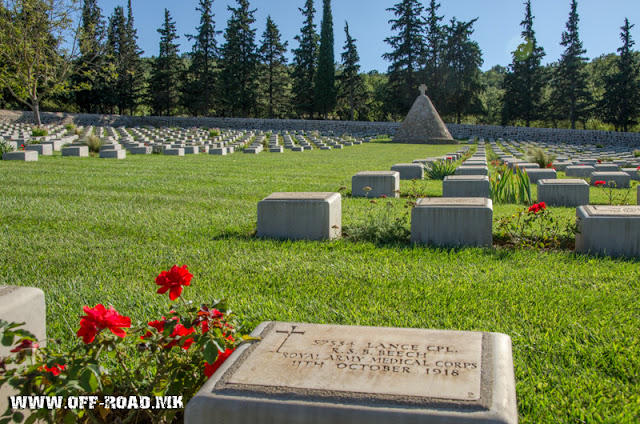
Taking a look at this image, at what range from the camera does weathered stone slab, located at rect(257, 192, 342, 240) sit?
17.1ft

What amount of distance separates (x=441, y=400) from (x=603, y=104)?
49.4 m

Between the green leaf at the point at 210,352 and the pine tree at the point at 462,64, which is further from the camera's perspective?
the pine tree at the point at 462,64

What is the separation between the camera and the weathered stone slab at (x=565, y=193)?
819 centimetres

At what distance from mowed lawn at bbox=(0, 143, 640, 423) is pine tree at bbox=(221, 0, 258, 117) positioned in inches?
1766

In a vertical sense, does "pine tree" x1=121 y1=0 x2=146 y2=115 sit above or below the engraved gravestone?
above

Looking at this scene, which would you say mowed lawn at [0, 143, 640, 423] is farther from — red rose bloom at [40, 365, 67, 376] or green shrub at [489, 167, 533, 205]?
green shrub at [489, 167, 533, 205]

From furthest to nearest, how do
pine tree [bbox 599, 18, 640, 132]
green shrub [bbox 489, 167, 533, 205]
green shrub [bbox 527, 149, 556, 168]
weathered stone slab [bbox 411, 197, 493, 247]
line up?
pine tree [bbox 599, 18, 640, 132], green shrub [bbox 527, 149, 556, 168], green shrub [bbox 489, 167, 533, 205], weathered stone slab [bbox 411, 197, 493, 247]

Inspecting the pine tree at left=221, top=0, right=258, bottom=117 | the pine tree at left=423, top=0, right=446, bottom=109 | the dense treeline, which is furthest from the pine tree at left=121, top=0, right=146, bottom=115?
the pine tree at left=423, top=0, right=446, bottom=109

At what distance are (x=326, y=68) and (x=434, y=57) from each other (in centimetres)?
977

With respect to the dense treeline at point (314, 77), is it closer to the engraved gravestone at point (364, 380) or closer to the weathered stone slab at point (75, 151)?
the weathered stone slab at point (75, 151)

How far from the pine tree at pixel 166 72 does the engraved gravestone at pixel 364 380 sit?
5190 centimetres

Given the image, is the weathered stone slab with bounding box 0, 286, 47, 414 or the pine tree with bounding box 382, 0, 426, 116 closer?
the weathered stone slab with bounding box 0, 286, 47, 414

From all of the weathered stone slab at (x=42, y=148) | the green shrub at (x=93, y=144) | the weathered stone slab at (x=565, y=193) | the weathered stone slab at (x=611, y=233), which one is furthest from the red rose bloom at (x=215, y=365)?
the green shrub at (x=93, y=144)

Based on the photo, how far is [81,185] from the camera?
28.3 feet
